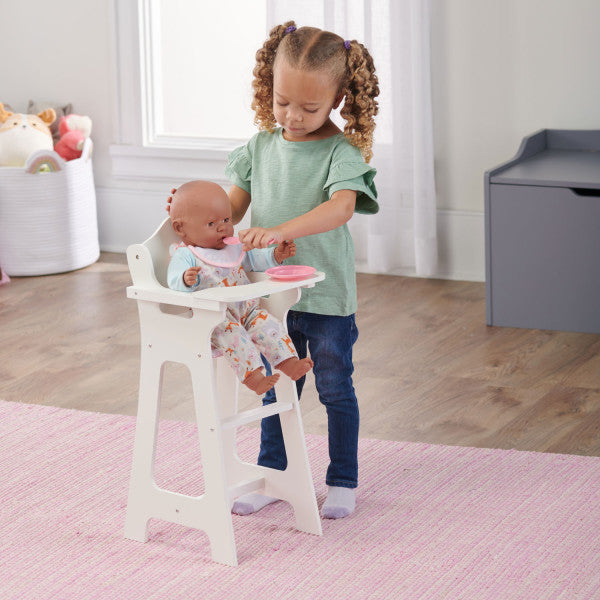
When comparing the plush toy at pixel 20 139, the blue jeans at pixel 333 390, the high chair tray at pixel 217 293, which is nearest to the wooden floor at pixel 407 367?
the blue jeans at pixel 333 390

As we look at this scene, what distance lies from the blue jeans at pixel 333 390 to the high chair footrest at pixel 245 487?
0.33ft

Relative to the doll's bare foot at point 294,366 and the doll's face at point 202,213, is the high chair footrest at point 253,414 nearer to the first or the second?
the doll's bare foot at point 294,366

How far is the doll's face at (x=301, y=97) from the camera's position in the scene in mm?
1611

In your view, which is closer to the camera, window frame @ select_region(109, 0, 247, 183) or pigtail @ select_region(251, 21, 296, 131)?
pigtail @ select_region(251, 21, 296, 131)

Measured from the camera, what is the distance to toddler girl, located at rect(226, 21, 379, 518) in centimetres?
162

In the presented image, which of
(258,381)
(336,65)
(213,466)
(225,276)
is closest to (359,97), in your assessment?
(336,65)

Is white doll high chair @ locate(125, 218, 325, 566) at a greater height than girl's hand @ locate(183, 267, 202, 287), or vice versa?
girl's hand @ locate(183, 267, 202, 287)

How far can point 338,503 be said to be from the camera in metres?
1.79

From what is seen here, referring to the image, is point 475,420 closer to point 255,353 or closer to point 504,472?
point 504,472

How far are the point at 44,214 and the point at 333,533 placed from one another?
78.2 inches

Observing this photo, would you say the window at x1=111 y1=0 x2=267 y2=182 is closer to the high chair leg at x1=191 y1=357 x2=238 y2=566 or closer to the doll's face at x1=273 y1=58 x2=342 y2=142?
the doll's face at x1=273 y1=58 x2=342 y2=142

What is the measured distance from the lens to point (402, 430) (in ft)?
7.10

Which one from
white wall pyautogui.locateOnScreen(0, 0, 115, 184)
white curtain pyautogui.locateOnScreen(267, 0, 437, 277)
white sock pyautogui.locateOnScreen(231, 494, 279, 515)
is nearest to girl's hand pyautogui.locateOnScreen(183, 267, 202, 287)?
white sock pyautogui.locateOnScreen(231, 494, 279, 515)

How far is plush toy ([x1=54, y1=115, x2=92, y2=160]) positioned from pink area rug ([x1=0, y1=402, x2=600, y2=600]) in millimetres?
1562
